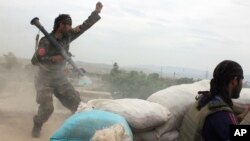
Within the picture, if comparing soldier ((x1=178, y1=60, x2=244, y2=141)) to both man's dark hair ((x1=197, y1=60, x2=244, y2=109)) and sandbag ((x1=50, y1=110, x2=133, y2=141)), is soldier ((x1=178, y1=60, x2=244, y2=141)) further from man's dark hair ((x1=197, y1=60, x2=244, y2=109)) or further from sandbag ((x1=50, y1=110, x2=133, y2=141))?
sandbag ((x1=50, y1=110, x2=133, y2=141))

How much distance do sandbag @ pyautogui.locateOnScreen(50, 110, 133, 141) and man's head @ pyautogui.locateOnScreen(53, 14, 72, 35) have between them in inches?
103

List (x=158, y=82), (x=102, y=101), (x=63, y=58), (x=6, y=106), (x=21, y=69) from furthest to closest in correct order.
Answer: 1. (x=21, y=69)
2. (x=158, y=82)
3. (x=6, y=106)
4. (x=63, y=58)
5. (x=102, y=101)

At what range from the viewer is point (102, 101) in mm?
3586

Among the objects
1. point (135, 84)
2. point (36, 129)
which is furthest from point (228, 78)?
point (135, 84)

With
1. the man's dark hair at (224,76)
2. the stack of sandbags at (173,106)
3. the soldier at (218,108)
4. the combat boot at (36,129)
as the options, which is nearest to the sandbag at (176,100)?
the stack of sandbags at (173,106)

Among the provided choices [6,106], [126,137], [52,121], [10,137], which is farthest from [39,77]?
[126,137]

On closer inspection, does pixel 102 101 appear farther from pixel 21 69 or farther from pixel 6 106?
pixel 21 69

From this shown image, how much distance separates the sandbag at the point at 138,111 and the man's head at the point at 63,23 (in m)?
2.15

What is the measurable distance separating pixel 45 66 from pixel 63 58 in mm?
234

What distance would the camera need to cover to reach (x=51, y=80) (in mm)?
5852

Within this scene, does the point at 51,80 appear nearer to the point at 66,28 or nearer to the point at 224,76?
the point at 66,28

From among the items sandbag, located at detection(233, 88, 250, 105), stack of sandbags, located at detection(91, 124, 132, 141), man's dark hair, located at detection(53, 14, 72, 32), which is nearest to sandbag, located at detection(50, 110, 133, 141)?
stack of sandbags, located at detection(91, 124, 132, 141)

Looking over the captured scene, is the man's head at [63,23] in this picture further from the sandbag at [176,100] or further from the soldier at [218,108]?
the soldier at [218,108]

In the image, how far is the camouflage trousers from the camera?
575cm
